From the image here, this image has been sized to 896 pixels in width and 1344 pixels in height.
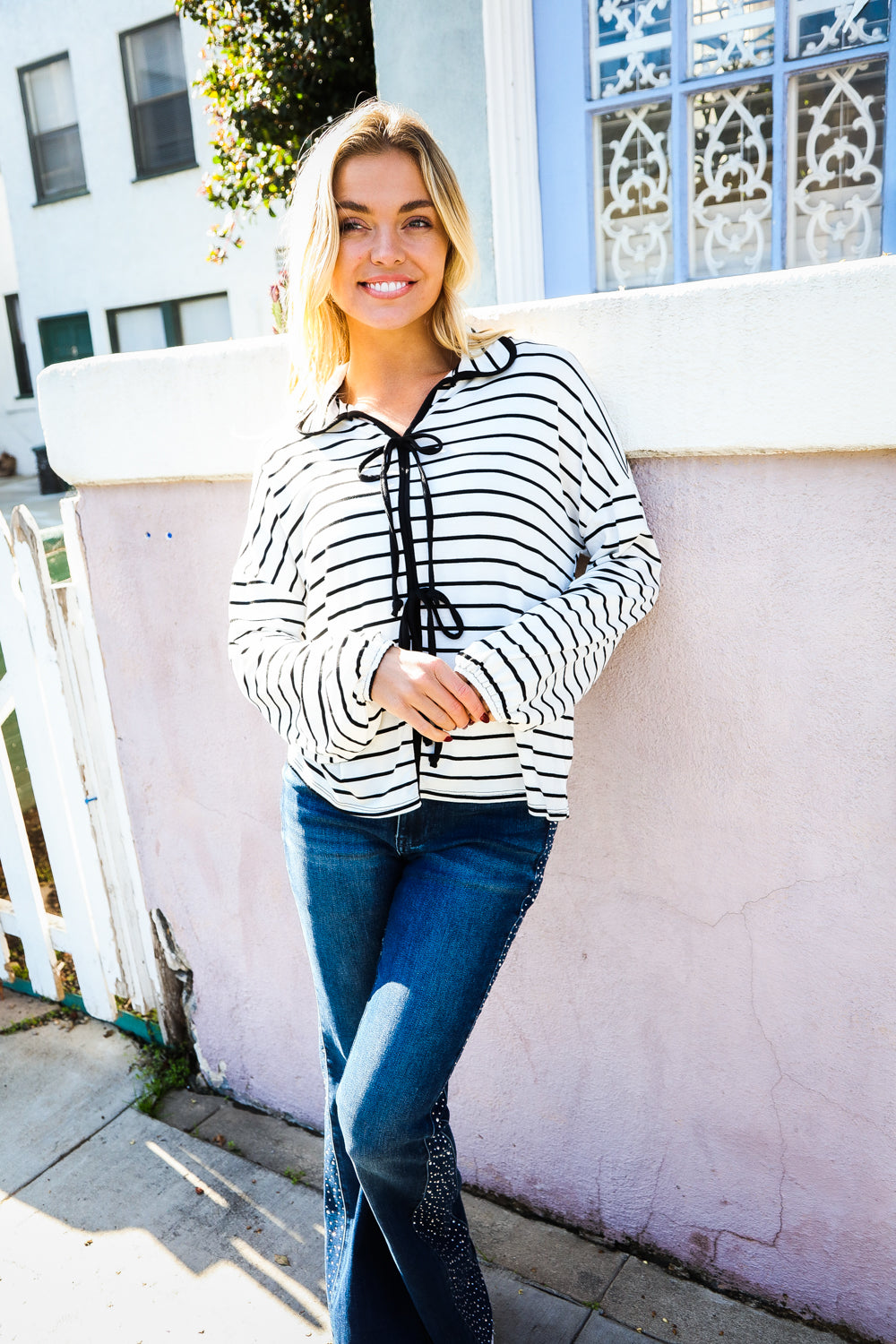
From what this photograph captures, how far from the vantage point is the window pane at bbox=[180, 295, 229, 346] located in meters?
12.7

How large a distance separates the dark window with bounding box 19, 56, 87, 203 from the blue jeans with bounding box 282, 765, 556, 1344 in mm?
14058

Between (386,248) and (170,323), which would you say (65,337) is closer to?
(170,323)

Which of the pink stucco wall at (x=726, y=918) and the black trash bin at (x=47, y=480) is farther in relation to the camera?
the black trash bin at (x=47, y=480)

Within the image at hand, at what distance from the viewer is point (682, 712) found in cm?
198

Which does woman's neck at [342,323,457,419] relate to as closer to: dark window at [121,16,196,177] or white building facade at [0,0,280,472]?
white building facade at [0,0,280,472]

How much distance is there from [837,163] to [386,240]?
2283 millimetres

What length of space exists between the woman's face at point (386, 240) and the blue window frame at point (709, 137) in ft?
6.92

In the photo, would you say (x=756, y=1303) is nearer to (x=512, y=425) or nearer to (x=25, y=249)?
(x=512, y=425)

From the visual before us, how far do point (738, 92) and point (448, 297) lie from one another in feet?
7.49

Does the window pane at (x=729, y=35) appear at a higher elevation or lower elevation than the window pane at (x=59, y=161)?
lower

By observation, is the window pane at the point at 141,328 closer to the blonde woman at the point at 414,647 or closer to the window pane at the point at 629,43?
the window pane at the point at 629,43

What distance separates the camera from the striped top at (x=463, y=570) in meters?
1.66

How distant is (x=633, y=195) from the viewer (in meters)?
3.76

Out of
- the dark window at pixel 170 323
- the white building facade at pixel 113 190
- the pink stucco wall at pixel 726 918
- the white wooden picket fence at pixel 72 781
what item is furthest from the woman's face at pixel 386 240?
the dark window at pixel 170 323
